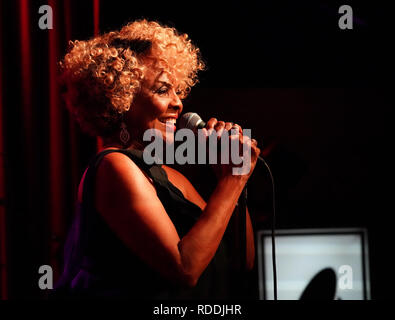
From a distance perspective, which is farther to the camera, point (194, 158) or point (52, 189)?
point (52, 189)

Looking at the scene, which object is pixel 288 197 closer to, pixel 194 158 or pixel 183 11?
pixel 183 11

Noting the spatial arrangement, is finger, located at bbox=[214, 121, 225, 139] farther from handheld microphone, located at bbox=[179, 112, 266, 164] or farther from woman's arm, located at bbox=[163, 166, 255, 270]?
woman's arm, located at bbox=[163, 166, 255, 270]

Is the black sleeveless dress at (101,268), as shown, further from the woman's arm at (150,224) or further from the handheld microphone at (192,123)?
the handheld microphone at (192,123)

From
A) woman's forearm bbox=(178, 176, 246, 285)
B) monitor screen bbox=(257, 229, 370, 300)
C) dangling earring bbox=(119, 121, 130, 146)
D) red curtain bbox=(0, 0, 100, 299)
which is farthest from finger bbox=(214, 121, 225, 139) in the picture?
monitor screen bbox=(257, 229, 370, 300)

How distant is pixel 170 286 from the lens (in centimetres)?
103

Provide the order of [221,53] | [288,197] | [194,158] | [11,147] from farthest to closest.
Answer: [288,197], [221,53], [11,147], [194,158]

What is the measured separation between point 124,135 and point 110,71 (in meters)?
0.17

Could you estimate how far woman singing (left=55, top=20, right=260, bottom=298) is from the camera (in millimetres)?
969

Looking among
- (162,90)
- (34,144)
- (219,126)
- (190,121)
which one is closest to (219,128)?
(219,126)

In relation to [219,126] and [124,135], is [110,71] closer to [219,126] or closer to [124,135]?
[124,135]

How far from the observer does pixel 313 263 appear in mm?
2258
